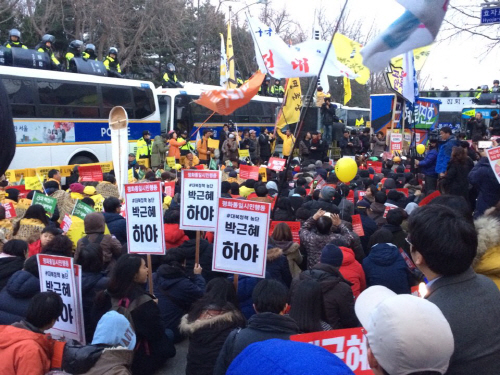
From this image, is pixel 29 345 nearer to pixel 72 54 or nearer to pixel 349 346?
pixel 349 346

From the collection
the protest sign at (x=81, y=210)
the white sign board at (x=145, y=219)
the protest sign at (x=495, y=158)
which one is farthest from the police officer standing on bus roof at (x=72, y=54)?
the protest sign at (x=495, y=158)

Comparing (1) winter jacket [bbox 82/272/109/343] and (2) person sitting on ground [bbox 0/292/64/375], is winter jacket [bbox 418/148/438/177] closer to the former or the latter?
(1) winter jacket [bbox 82/272/109/343]

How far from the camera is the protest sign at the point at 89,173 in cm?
1090

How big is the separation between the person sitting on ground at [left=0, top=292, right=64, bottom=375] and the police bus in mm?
12223

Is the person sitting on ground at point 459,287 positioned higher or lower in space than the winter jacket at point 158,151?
higher

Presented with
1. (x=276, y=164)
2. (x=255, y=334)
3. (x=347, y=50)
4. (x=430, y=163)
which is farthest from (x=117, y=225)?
(x=347, y=50)

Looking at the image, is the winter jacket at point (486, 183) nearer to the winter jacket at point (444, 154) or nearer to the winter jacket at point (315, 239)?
the winter jacket at point (444, 154)

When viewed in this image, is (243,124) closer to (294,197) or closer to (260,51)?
(260,51)

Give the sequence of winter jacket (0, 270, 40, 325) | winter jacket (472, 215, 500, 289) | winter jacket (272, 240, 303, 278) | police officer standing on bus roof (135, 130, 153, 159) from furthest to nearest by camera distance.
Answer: police officer standing on bus roof (135, 130, 153, 159), winter jacket (272, 240, 303, 278), winter jacket (0, 270, 40, 325), winter jacket (472, 215, 500, 289)

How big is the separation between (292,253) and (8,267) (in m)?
2.82

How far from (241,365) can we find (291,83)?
44.0ft

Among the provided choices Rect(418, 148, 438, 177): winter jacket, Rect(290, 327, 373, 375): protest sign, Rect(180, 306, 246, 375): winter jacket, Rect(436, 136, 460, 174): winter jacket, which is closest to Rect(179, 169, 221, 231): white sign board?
Rect(180, 306, 246, 375): winter jacket

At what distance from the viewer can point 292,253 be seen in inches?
223

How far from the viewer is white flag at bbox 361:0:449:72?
12.0ft
